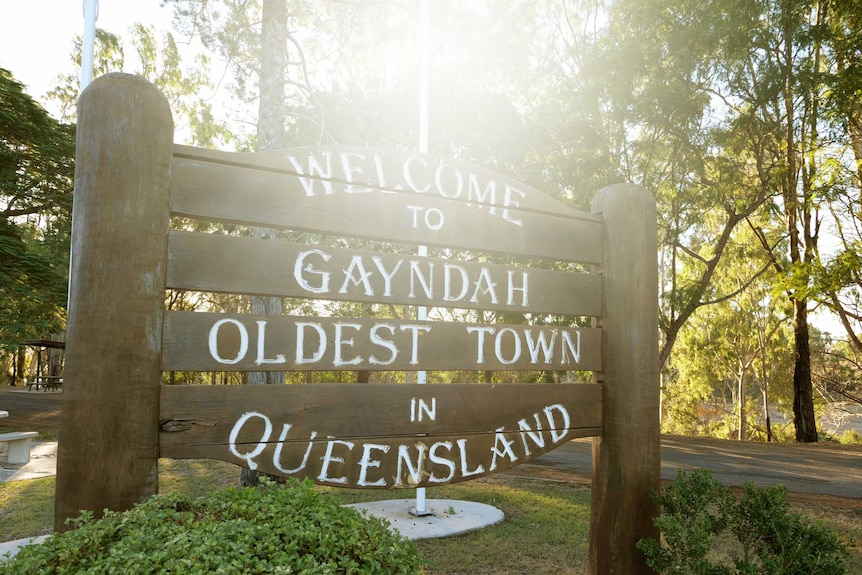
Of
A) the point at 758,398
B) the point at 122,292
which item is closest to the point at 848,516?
the point at 122,292

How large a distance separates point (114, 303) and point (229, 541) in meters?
0.99

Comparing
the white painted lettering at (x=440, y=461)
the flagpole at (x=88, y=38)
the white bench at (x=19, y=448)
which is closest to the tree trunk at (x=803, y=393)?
the white painted lettering at (x=440, y=461)

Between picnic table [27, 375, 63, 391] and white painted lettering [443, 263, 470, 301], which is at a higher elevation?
white painted lettering [443, 263, 470, 301]

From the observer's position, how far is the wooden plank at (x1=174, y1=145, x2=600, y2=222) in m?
2.63

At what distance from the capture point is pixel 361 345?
8.86ft

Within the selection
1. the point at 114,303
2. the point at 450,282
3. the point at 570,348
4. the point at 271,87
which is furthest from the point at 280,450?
the point at 271,87

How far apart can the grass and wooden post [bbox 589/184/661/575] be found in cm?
169

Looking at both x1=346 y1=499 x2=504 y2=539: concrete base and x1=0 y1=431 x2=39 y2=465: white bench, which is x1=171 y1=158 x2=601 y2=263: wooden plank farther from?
x1=0 y1=431 x2=39 y2=465: white bench

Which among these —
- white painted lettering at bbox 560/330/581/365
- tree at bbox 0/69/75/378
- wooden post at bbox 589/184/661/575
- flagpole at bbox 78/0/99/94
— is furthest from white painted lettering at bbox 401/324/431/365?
tree at bbox 0/69/75/378

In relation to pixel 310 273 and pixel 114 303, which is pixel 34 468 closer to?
pixel 114 303

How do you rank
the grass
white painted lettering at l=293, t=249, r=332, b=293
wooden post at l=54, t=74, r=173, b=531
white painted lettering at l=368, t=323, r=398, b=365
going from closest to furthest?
1. wooden post at l=54, t=74, r=173, b=531
2. white painted lettering at l=293, t=249, r=332, b=293
3. white painted lettering at l=368, t=323, r=398, b=365
4. the grass

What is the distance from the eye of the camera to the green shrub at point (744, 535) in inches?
110

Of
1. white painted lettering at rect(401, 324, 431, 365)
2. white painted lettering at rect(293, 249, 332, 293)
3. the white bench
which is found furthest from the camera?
the white bench

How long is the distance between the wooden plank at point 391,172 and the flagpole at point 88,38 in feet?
3.80
